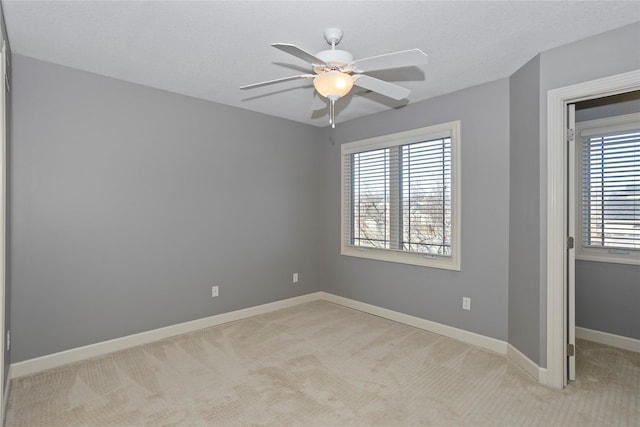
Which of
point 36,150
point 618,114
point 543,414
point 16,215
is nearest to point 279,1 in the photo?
point 36,150

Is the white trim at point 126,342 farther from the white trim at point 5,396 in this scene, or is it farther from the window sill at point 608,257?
the window sill at point 608,257

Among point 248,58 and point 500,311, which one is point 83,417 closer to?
point 248,58

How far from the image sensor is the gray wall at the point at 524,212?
8.83ft

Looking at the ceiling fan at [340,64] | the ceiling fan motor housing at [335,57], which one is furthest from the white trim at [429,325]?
the ceiling fan motor housing at [335,57]

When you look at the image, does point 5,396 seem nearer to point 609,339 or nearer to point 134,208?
point 134,208

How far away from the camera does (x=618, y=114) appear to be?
127 inches

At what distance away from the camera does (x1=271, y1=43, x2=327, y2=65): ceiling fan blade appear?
5.78 ft

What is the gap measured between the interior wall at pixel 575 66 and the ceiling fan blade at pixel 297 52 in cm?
178

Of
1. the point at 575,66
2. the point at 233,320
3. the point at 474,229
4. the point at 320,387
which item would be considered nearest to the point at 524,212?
the point at 474,229

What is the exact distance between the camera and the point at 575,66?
8.04ft

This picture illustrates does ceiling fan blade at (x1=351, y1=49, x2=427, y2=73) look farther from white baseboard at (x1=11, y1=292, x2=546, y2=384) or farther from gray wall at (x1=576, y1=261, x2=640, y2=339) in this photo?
gray wall at (x1=576, y1=261, x2=640, y2=339)

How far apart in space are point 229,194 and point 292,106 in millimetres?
1263

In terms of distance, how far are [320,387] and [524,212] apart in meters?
2.17

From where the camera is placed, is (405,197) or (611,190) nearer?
(611,190)
